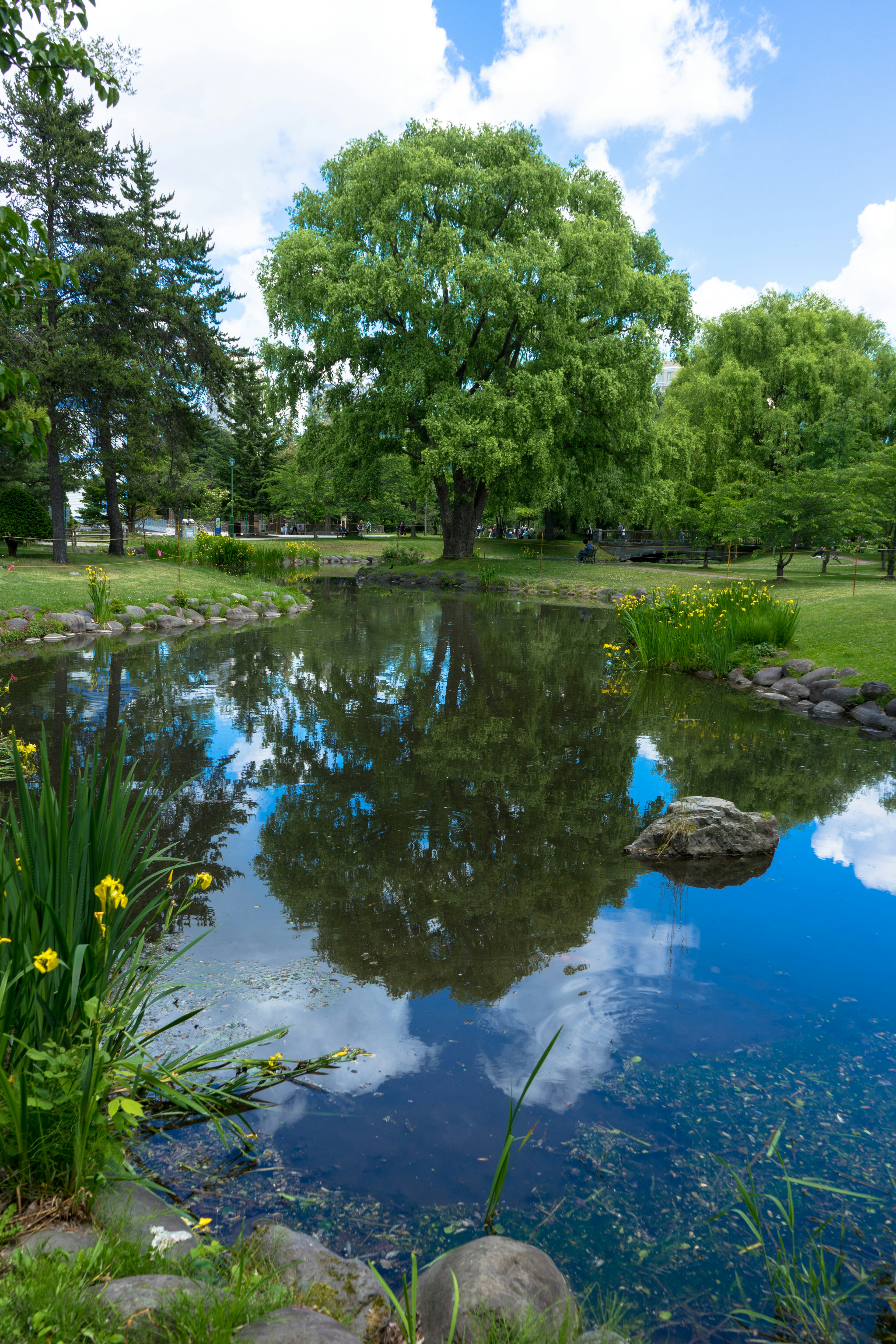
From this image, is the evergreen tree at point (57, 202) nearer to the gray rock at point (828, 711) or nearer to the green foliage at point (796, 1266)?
the gray rock at point (828, 711)

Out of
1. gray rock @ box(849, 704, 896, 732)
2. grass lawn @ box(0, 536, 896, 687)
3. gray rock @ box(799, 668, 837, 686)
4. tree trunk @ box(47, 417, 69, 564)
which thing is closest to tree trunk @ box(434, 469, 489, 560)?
grass lawn @ box(0, 536, 896, 687)

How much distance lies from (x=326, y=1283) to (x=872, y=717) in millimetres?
9266

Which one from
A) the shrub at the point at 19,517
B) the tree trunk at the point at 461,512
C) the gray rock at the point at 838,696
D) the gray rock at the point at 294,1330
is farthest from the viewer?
the tree trunk at the point at 461,512

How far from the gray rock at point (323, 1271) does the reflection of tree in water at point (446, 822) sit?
1.47 m

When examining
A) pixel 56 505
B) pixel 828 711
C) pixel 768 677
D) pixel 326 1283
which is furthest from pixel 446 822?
pixel 56 505

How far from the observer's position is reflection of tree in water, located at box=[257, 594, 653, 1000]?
409 centimetres

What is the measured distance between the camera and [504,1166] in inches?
84.9

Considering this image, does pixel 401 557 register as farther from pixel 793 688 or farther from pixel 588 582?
pixel 793 688

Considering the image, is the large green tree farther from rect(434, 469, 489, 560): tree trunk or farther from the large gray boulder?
the large gray boulder

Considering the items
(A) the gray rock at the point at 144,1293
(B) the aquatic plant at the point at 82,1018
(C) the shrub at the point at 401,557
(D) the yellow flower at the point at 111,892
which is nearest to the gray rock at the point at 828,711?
(B) the aquatic plant at the point at 82,1018

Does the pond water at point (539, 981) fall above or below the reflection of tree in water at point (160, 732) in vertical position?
below

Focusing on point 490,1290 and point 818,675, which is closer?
point 490,1290

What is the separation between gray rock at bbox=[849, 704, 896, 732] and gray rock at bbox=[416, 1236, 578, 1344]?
8688 millimetres

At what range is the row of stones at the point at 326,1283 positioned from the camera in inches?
70.4
